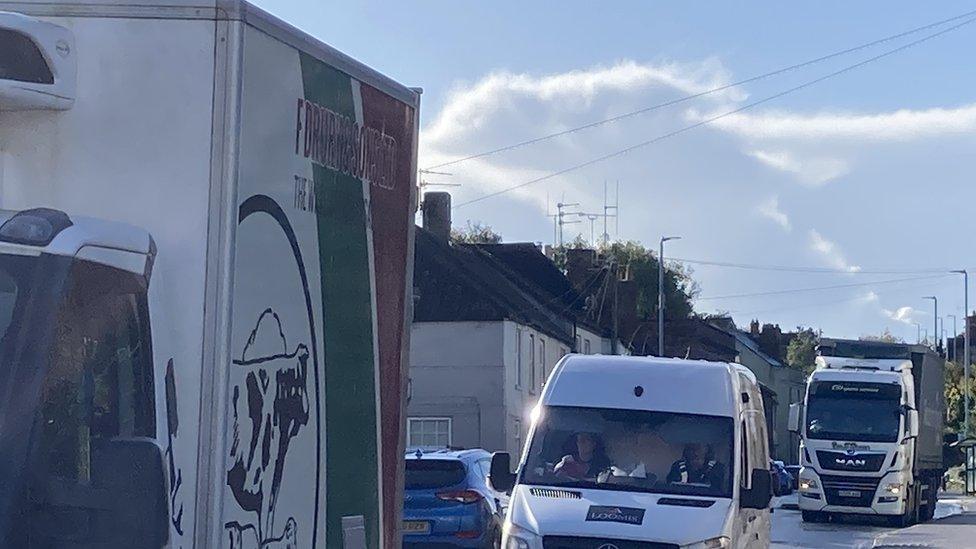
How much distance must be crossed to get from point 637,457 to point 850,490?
20.2 metres

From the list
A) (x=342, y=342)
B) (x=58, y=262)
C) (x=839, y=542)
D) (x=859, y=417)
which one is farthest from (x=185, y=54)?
(x=859, y=417)

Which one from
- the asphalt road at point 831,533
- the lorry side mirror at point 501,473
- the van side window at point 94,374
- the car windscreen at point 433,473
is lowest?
the asphalt road at point 831,533

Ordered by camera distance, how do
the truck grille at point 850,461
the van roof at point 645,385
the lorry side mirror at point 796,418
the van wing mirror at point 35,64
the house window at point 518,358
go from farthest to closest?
the house window at point 518,358 → the lorry side mirror at point 796,418 → the truck grille at point 850,461 → the van roof at point 645,385 → the van wing mirror at point 35,64

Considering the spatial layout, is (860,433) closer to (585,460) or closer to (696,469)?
(696,469)

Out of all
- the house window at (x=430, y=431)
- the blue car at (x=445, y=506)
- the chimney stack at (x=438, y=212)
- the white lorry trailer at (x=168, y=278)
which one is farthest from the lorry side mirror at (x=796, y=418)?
the white lorry trailer at (x=168, y=278)

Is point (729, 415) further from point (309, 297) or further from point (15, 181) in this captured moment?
point (15, 181)

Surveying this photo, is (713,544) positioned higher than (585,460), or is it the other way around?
(585,460)

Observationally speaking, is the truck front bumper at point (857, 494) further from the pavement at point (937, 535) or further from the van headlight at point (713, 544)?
the van headlight at point (713, 544)

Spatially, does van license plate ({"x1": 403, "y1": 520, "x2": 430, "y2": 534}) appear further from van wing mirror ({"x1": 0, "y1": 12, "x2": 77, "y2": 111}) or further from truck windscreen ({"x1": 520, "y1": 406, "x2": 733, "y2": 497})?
van wing mirror ({"x1": 0, "y1": 12, "x2": 77, "y2": 111})

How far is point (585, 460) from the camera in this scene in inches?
496

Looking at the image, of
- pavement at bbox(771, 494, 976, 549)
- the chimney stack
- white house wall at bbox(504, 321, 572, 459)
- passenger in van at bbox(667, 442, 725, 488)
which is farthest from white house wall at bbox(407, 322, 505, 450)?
passenger in van at bbox(667, 442, 725, 488)

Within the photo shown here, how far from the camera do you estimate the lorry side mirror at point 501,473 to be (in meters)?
12.8

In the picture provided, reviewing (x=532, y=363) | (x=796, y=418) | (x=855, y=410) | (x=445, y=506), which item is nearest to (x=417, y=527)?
(x=445, y=506)

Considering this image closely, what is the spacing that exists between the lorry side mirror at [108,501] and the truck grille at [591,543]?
7.61 metres
